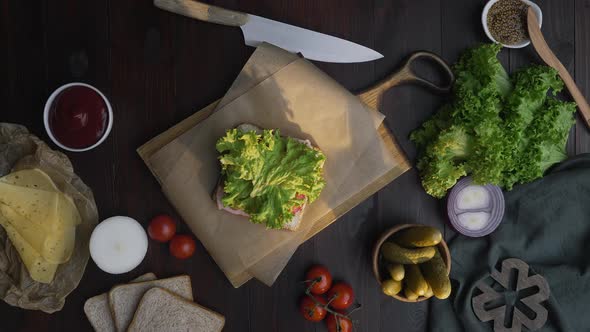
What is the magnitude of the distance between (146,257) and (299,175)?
609 mm

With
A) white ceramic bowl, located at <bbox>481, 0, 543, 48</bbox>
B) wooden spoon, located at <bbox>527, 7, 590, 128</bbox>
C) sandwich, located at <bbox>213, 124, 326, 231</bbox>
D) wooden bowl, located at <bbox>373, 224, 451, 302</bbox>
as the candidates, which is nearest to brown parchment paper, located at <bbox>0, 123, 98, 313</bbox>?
sandwich, located at <bbox>213, 124, 326, 231</bbox>

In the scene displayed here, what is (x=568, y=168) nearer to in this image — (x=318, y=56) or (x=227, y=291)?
(x=318, y=56)

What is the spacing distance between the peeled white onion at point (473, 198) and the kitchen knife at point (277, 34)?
0.56 metres

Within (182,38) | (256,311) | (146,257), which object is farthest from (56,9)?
(256,311)

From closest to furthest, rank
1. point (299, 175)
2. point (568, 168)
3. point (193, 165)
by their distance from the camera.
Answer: point (299, 175), point (193, 165), point (568, 168)

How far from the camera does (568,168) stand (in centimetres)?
173

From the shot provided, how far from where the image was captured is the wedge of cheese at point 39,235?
4.98ft

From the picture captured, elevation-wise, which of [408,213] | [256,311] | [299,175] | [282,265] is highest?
[299,175]

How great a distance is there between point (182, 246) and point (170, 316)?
0.25 metres

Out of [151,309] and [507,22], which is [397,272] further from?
[507,22]

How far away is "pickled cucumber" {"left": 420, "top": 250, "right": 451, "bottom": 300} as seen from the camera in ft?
4.90

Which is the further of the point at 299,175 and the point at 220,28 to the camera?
the point at 220,28

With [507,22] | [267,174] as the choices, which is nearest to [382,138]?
[267,174]

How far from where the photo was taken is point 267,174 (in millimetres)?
1476
